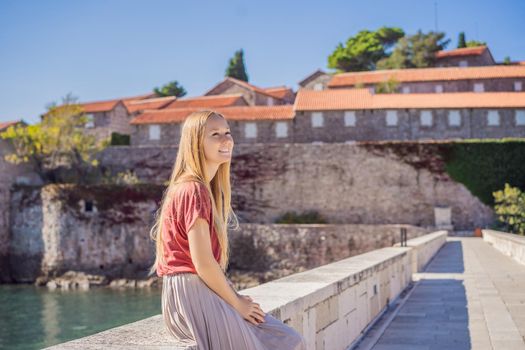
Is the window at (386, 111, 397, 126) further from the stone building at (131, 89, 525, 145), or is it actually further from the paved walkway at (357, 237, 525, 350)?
the paved walkway at (357, 237, 525, 350)

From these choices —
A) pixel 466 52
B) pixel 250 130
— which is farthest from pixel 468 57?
pixel 250 130

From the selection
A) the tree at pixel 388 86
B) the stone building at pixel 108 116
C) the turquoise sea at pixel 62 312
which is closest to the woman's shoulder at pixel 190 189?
the turquoise sea at pixel 62 312

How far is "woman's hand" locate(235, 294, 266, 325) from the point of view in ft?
11.0

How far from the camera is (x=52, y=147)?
39.1m

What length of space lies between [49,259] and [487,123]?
96.0 ft

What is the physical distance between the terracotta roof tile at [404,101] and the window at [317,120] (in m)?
0.39

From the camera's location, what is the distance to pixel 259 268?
33.1 metres

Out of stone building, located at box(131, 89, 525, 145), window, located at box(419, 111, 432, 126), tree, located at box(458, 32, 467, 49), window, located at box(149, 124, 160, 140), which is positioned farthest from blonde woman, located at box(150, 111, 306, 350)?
tree, located at box(458, 32, 467, 49)

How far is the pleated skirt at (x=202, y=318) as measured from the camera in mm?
3223

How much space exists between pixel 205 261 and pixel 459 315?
210 inches

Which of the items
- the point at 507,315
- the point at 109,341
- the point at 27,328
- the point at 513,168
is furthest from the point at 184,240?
the point at 513,168

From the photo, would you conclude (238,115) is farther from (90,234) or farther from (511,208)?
(511,208)

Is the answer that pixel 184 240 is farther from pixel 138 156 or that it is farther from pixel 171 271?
pixel 138 156

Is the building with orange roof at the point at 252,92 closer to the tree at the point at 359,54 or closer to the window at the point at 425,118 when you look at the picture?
the tree at the point at 359,54
